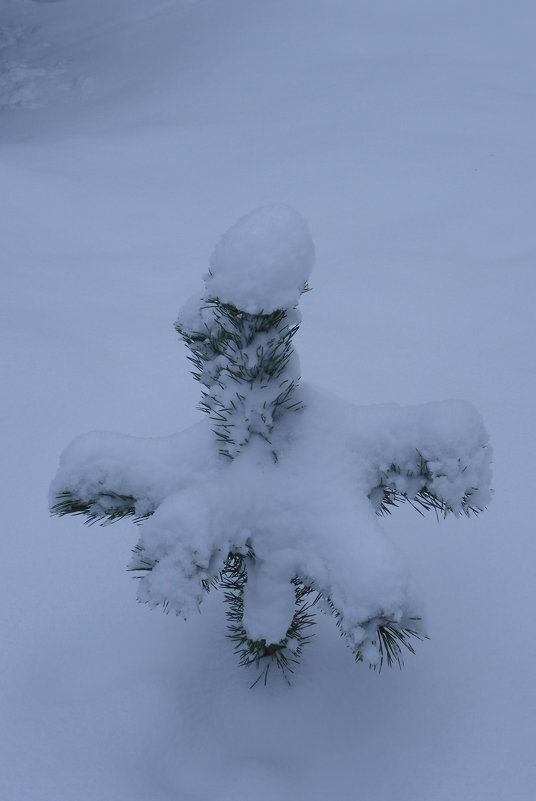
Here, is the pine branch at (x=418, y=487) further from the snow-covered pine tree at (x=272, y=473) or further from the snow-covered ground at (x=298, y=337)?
the snow-covered ground at (x=298, y=337)

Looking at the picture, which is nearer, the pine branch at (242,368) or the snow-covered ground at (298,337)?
the pine branch at (242,368)

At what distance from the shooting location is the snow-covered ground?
1.58 m

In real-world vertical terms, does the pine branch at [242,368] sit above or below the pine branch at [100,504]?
above

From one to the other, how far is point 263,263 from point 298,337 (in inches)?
78.2

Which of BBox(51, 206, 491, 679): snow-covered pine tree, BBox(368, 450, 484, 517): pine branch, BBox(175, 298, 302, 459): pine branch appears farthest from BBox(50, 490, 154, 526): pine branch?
BBox(368, 450, 484, 517): pine branch

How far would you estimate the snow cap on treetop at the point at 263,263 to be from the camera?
4.08 feet

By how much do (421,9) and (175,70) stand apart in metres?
2.48

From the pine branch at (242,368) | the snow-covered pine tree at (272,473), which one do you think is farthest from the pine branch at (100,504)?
the pine branch at (242,368)

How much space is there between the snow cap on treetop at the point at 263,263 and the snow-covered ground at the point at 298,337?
3.11 feet

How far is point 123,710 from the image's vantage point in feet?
5.38

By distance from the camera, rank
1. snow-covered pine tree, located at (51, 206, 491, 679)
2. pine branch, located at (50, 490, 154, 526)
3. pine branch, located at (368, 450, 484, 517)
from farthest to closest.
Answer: pine branch, located at (50, 490, 154, 526), pine branch, located at (368, 450, 484, 517), snow-covered pine tree, located at (51, 206, 491, 679)

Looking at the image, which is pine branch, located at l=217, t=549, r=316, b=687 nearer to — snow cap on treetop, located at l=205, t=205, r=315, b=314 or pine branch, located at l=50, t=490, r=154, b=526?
pine branch, located at l=50, t=490, r=154, b=526

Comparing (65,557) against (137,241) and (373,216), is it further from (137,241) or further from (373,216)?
(373,216)

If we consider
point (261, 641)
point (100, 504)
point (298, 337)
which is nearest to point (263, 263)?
point (100, 504)
